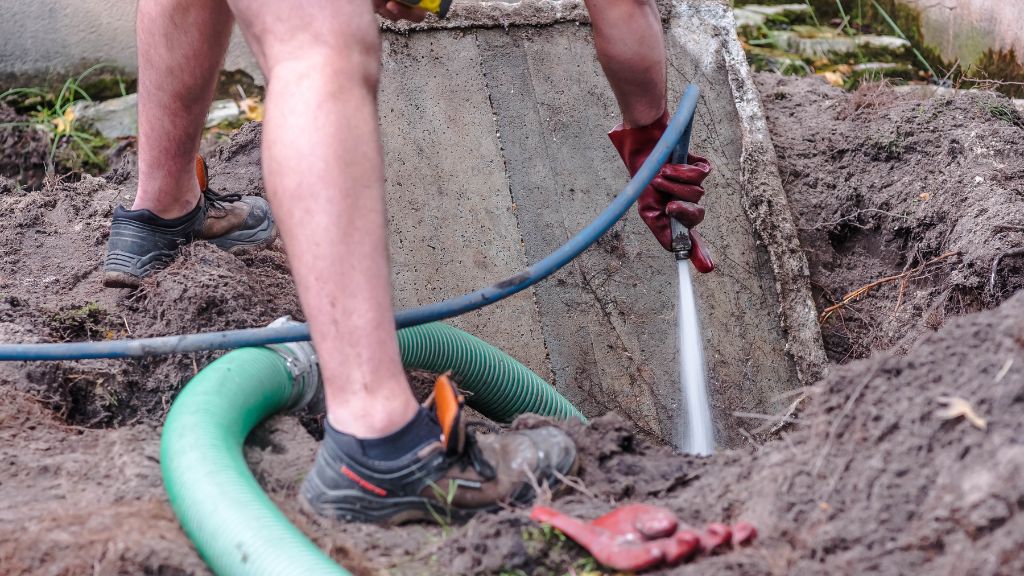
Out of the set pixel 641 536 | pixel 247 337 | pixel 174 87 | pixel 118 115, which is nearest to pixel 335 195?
pixel 247 337

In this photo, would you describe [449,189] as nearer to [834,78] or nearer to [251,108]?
[251,108]

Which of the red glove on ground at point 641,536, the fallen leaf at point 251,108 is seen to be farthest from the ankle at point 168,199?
the fallen leaf at point 251,108

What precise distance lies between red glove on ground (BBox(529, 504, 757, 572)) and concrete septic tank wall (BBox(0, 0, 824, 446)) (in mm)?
1448

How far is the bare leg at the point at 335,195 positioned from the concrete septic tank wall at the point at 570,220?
147 centimetres

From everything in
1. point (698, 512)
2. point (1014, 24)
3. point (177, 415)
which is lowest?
point (177, 415)

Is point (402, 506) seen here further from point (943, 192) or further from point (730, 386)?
point (943, 192)

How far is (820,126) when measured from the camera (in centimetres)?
327

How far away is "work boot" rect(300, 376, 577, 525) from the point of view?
58.1 inches

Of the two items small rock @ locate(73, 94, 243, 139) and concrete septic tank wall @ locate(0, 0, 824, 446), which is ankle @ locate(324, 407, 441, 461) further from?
small rock @ locate(73, 94, 243, 139)

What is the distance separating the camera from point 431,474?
1502 millimetres

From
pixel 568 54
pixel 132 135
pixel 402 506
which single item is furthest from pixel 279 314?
pixel 132 135

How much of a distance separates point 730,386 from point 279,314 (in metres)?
1.46

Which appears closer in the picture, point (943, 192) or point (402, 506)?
point (402, 506)

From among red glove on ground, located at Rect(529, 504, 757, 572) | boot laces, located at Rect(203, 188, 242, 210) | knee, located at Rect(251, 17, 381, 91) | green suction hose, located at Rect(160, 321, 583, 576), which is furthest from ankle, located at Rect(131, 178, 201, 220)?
red glove on ground, located at Rect(529, 504, 757, 572)
